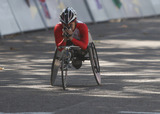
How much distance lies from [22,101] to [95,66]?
7.39 feet

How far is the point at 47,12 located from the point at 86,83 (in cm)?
1465

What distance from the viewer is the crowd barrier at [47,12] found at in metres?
22.5

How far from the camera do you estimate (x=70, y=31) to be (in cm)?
985

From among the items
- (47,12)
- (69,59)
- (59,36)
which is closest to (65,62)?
(69,59)

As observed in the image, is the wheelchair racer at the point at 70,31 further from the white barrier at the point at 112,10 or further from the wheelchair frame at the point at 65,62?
the white barrier at the point at 112,10

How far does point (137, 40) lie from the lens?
20.8 meters

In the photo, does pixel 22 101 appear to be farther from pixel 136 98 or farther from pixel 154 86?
pixel 154 86

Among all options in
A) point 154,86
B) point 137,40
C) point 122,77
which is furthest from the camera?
point 137,40

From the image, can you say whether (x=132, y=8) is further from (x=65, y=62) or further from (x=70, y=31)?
(x=70, y=31)

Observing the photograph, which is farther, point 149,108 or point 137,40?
point 137,40

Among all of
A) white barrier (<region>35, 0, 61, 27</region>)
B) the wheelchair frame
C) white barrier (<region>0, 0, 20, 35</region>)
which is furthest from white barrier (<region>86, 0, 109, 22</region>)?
the wheelchair frame

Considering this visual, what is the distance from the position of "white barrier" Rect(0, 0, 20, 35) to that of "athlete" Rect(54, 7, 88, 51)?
11527 mm

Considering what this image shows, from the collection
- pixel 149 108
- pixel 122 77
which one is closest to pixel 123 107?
pixel 149 108

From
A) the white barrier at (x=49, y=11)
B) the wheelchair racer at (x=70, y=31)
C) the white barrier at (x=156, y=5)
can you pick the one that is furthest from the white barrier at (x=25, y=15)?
the white barrier at (x=156, y=5)
